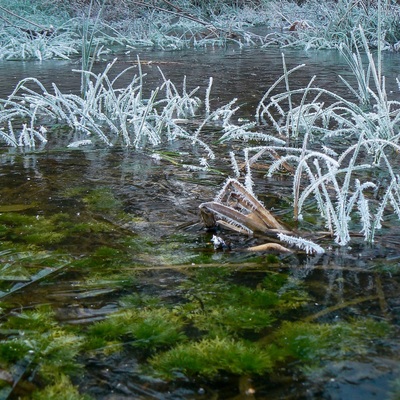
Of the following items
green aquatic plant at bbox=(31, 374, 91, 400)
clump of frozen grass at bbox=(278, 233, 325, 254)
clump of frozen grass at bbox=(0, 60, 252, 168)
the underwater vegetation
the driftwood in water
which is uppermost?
clump of frozen grass at bbox=(0, 60, 252, 168)

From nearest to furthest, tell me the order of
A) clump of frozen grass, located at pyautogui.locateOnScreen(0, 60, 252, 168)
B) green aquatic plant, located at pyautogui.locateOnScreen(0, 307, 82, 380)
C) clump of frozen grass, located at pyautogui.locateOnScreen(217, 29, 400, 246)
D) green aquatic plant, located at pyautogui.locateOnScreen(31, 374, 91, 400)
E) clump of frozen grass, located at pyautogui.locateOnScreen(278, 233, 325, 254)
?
1. green aquatic plant, located at pyautogui.locateOnScreen(31, 374, 91, 400)
2. green aquatic plant, located at pyautogui.locateOnScreen(0, 307, 82, 380)
3. clump of frozen grass, located at pyautogui.locateOnScreen(278, 233, 325, 254)
4. clump of frozen grass, located at pyautogui.locateOnScreen(217, 29, 400, 246)
5. clump of frozen grass, located at pyautogui.locateOnScreen(0, 60, 252, 168)

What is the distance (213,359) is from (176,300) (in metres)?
0.29

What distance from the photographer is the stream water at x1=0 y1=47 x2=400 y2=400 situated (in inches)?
47.8

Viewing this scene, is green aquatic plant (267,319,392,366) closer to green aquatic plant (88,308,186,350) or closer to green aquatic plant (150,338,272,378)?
green aquatic plant (150,338,272,378)

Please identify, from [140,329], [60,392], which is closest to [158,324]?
[140,329]

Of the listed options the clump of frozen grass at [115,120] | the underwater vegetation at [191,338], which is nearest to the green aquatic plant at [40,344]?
the underwater vegetation at [191,338]

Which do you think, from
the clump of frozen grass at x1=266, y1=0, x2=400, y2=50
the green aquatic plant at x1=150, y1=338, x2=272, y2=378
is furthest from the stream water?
the clump of frozen grass at x1=266, y1=0, x2=400, y2=50

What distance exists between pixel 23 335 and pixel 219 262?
590 mm

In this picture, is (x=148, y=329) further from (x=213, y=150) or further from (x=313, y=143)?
(x=313, y=143)

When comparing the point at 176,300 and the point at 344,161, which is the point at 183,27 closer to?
the point at 344,161

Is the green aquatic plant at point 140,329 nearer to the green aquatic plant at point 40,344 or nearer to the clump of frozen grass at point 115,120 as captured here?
the green aquatic plant at point 40,344

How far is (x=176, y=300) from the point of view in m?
1.53

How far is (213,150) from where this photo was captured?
3.08 meters

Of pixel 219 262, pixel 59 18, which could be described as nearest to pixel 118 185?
pixel 219 262
